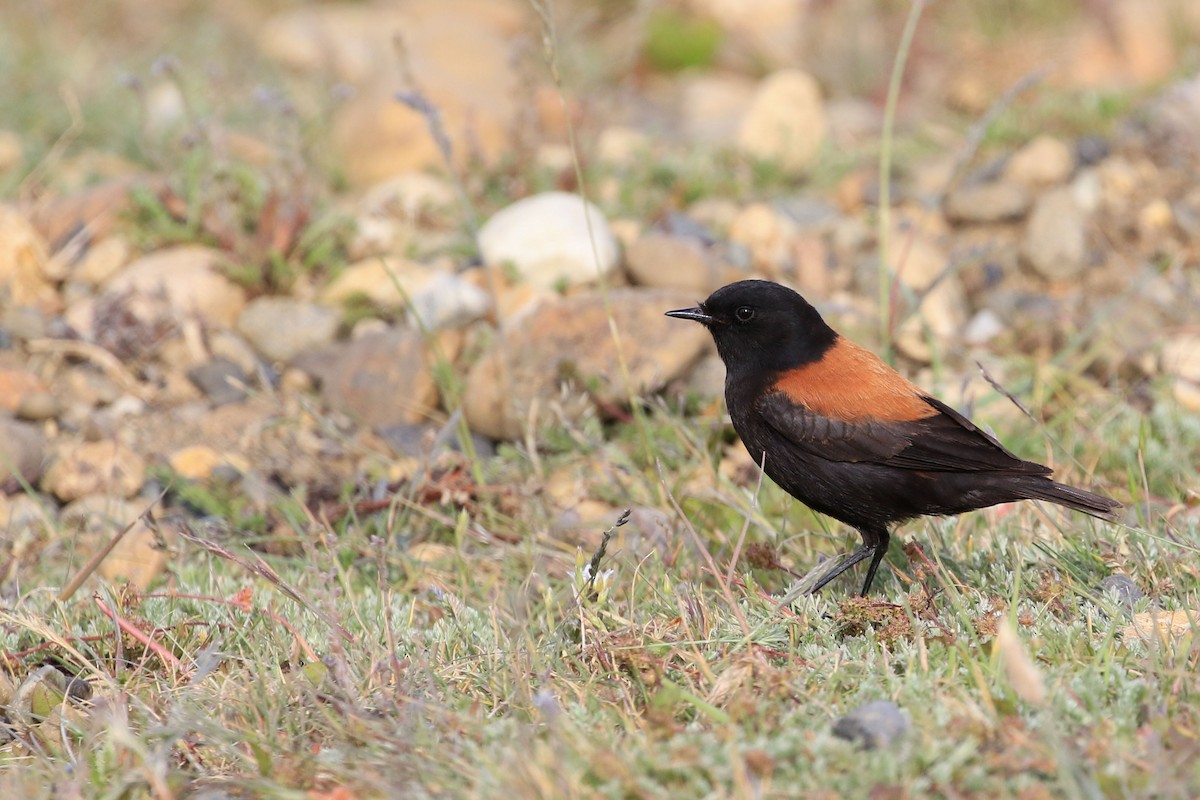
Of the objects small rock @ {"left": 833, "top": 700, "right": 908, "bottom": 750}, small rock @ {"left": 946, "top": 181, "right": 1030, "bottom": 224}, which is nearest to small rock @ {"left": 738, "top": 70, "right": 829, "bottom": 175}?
small rock @ {"left": 946, "top": 181, "right": 1030, "bottom": 224}

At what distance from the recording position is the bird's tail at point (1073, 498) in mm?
3996

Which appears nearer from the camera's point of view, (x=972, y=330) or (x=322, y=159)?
(x=972, y=330)

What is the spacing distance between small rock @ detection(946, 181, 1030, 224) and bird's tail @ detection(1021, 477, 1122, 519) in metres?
4.25

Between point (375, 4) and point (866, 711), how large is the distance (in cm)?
1232

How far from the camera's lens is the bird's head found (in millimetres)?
4684

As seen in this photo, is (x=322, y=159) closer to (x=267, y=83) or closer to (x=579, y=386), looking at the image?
(x=267, y=83)

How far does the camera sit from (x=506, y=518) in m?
5.32

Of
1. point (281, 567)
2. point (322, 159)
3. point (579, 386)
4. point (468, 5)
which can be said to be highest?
point (468, 5)

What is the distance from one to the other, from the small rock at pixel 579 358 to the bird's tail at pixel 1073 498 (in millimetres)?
2186

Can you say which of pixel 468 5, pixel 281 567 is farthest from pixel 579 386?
pixel 468 5

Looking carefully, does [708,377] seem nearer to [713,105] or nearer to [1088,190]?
[1088,190]

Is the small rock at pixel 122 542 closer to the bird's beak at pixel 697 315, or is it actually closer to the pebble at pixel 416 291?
the pebble at pixel 416 291

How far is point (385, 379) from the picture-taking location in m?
6.47

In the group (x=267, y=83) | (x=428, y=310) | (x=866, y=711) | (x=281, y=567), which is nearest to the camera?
(x=866, y=711)
